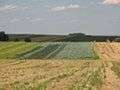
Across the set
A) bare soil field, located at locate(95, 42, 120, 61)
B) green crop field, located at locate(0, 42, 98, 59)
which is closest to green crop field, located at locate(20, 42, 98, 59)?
green crop field, located at locate(0, 42, 98, 59)

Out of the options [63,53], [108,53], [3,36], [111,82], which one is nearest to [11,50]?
[63,53]

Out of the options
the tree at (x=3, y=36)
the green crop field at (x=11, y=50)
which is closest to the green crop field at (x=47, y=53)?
the green crop field at (x=11, y=50)

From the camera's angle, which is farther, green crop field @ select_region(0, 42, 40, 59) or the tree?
the tree

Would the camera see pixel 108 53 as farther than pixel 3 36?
No

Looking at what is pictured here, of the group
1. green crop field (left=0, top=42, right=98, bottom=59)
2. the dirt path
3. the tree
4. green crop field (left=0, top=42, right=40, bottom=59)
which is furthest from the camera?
the tree

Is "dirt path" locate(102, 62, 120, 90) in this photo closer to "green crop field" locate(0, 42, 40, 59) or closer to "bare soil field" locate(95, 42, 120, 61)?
"bare soil field" locate(95, 42, 120, 61)

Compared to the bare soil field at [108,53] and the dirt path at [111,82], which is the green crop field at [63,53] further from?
the dirt path at [111,82]

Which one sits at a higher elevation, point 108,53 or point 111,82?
point 111,82

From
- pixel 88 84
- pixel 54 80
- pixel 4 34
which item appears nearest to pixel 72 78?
pixel 54 80

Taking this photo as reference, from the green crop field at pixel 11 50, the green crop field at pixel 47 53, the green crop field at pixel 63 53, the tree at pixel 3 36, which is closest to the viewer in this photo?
the green crop field at pixel 63 53

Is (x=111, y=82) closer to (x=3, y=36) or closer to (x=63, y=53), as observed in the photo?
(x=63, y=53)

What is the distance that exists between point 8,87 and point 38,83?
2185 millimetres

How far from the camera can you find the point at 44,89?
78.5ft

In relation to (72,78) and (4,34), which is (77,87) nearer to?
(72,78)
